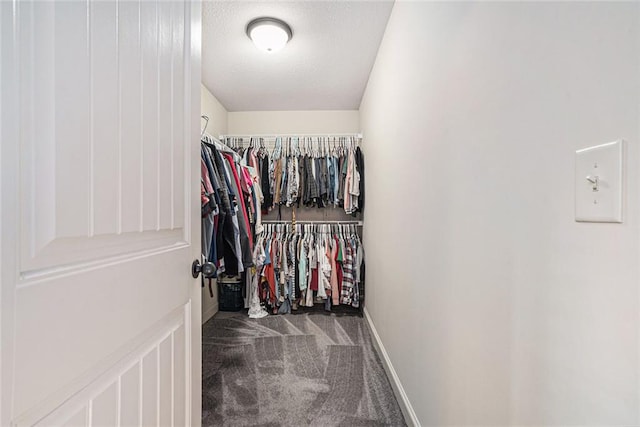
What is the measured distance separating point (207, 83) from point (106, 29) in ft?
8.98

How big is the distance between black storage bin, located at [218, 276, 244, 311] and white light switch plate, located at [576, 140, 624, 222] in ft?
10.6

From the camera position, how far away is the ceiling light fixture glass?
79.4 inches

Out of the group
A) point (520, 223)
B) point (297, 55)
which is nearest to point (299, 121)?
point (297, 55)

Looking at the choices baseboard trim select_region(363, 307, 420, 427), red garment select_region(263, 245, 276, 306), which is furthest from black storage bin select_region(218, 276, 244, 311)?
baseboard trim select_region(363, 307, 420, 427)

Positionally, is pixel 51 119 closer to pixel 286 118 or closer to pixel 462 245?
pixel 462 245

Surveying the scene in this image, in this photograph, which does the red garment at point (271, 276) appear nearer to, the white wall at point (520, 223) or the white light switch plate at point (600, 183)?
the white wall at point (520, 223)

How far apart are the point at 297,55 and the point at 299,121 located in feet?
4.48

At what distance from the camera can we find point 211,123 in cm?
324

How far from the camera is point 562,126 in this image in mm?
587

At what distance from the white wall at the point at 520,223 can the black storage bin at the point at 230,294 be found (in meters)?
2.33

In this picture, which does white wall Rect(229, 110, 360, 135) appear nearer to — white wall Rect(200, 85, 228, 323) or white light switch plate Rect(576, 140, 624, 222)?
white wall Rect(200, 85, 228, 323)

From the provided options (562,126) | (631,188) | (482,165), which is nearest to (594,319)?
(631,188)

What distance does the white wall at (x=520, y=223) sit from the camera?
0.49m

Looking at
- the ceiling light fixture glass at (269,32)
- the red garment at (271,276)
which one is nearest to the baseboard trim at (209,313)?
the red garment at (271,276)
